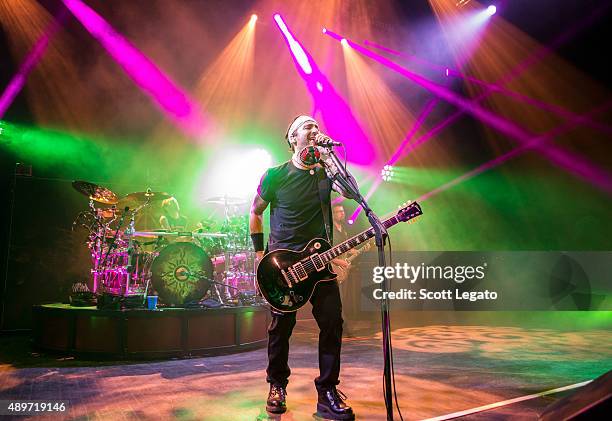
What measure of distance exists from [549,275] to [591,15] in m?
5.87

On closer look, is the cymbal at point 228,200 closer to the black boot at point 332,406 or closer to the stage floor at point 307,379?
the stage floor at point 307,379

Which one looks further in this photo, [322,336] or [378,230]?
[322,336]

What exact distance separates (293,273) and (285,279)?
0.08m

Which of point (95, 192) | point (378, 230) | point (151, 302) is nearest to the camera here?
point (378, 230)

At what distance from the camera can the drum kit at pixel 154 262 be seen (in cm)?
608

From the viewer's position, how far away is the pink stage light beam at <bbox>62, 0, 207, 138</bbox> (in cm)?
862

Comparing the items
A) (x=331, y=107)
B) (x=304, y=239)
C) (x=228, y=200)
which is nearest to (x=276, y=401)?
(x=304, y=239)

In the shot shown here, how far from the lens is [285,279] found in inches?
124

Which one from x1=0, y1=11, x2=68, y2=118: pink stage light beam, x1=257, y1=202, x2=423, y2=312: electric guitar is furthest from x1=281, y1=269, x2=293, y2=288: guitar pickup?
x1=0, y1=11, x2=68, y2=118: pink stage light beam

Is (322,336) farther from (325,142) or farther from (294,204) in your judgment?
(325,142)

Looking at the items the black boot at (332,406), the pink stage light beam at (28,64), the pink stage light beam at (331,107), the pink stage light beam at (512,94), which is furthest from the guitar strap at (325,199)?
the pink stage light beam at (512,94)

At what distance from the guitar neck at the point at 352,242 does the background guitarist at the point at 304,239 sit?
0.23 meters

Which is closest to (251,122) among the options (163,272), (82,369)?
(163,272)

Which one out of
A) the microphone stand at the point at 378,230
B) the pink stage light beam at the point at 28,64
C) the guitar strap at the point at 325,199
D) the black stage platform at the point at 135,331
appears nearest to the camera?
the microphone stand at the point at 378,230
